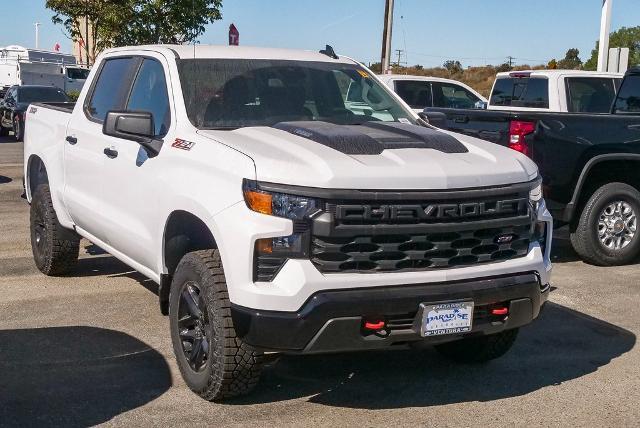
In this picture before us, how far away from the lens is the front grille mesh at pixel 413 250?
4.16 m

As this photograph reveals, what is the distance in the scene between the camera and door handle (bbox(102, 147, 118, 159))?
18.8ft

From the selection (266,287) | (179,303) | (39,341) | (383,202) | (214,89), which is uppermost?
(214,89)

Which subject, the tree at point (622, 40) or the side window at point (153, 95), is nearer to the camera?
the side window at point (153, 95)

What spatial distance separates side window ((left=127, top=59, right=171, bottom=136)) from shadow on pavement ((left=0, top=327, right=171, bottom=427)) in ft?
4.58

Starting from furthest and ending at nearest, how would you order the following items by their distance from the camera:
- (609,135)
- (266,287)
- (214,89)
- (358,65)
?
(609,135) → (358,65) → (214,89) → (266,287)

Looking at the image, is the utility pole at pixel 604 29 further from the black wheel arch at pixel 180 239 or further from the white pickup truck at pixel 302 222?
the black wheel arch at pixel 180 239

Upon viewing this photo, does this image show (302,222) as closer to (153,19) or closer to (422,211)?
(422,211)

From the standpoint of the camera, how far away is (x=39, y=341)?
5723 millimetres

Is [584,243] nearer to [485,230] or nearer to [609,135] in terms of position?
[609,135]

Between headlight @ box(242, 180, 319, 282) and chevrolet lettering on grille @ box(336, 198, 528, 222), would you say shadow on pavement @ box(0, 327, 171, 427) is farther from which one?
chevrolet lettering on grille @ box(336, 198, 528, 222)

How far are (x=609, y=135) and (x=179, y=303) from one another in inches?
197

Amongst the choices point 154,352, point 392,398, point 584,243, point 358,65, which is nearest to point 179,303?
point 154,352

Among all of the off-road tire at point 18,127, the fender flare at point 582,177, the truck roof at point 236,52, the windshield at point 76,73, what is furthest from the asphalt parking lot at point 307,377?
the windshield at point 76,73

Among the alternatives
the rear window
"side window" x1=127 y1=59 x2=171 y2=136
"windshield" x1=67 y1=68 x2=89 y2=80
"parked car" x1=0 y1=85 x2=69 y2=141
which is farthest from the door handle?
"windshield" x1=67 y1=68 x2=89 y2=80
